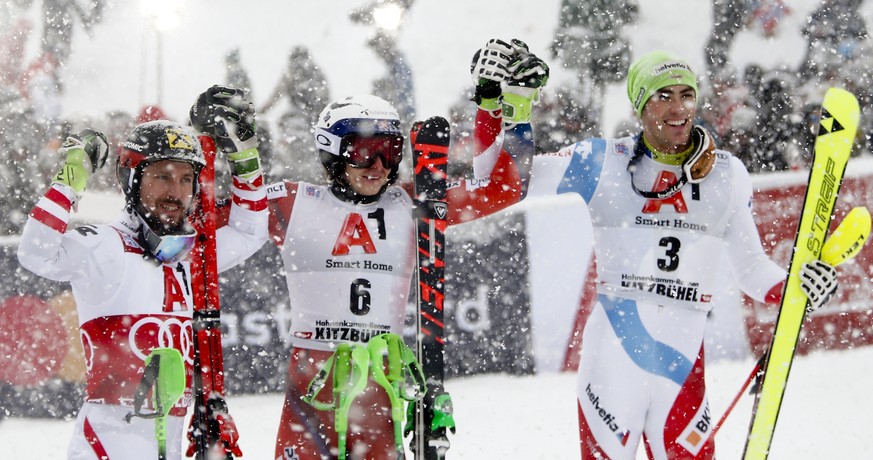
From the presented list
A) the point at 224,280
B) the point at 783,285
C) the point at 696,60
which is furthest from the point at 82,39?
the point at 783,285

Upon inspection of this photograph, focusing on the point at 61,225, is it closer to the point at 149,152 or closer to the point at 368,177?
the point at 149,152

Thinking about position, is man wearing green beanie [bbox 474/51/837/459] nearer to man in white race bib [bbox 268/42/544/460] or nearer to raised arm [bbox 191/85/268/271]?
man in white race bib [bbox 268/42/544/460]

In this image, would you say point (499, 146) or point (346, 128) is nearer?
point (346, 128)

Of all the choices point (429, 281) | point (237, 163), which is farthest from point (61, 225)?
point (429, 281)

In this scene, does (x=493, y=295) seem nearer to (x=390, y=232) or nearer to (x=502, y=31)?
(x=390, y=232)

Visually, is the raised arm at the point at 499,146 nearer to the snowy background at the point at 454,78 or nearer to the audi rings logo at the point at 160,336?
the audi rings logo at the point at 160,336

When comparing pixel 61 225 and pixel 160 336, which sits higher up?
pixel 61 225

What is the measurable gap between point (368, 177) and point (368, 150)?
4.9 inches

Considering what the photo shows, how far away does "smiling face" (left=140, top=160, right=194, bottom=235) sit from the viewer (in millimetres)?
4266

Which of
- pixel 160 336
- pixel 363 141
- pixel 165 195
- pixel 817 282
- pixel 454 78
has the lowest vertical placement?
pixel 160 336

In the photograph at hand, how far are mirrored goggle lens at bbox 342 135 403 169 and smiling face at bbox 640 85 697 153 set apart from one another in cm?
131

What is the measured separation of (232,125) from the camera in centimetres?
450

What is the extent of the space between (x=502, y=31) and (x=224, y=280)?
334 inches

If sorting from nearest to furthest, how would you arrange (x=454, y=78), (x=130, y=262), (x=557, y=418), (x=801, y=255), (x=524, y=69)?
(x=130, y=262), (x=524, y=69), (x=801, y=255), (x=557, y=418), (x=454, y=78)
